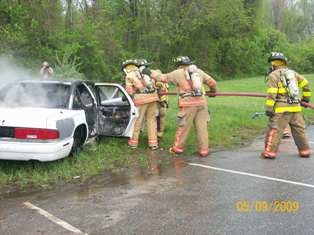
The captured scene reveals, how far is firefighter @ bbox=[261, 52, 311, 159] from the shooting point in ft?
28.8

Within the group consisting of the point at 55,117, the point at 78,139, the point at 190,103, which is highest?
the point at 190,103

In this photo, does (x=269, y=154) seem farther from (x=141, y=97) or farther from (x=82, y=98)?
→ (x=82, y=98)

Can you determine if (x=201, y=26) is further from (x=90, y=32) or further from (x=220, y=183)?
(x=220, y=183)

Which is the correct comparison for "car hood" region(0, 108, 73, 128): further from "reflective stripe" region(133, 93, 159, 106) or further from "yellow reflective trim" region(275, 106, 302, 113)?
"yellow reflective trim" region(275, 106, 302, 113)

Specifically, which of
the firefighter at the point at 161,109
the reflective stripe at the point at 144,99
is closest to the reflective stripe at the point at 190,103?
the reflective stripe at the point at 144,99

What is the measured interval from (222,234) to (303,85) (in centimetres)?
445

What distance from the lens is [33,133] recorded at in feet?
24.1

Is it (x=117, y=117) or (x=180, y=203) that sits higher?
(x=117, y=117)

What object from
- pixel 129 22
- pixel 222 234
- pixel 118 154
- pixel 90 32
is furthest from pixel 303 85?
pixel 129 22

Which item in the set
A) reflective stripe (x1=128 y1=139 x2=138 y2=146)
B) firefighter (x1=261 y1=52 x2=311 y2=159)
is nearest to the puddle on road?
reflective stripe (x1=128 y1=139 x2=138 y2=146)

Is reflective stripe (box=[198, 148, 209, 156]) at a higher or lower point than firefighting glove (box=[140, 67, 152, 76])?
lower

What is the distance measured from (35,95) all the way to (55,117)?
1216 millimetres

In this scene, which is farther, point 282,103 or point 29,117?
point 282,103

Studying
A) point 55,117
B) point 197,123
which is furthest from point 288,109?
point 55,117
